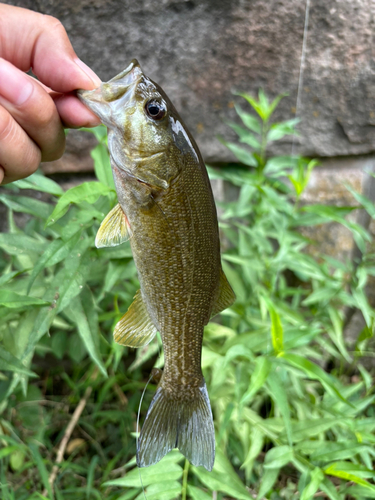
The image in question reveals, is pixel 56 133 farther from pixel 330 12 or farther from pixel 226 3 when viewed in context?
pixel 330 12

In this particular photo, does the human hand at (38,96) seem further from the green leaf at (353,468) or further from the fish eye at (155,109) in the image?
the green leaf at (353,468)

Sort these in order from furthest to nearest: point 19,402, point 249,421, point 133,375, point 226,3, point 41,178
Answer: point 133,375 < point 19,402 < point 226,3 < point 249,421 < point 41,178

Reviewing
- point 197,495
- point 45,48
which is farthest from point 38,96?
point 197,495

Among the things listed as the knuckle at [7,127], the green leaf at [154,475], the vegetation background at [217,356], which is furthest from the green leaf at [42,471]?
the knuckle at [7,127]

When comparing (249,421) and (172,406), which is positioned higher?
(172,406)

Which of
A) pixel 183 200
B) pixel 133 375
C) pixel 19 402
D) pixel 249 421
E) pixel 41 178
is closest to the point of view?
pixel 183 200

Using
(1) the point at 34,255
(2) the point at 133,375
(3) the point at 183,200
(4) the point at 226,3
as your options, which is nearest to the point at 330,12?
(4) the point at 226,3

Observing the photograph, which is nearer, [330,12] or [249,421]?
[249,421]

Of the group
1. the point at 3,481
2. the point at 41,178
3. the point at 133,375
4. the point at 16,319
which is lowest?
the point at 133,375
